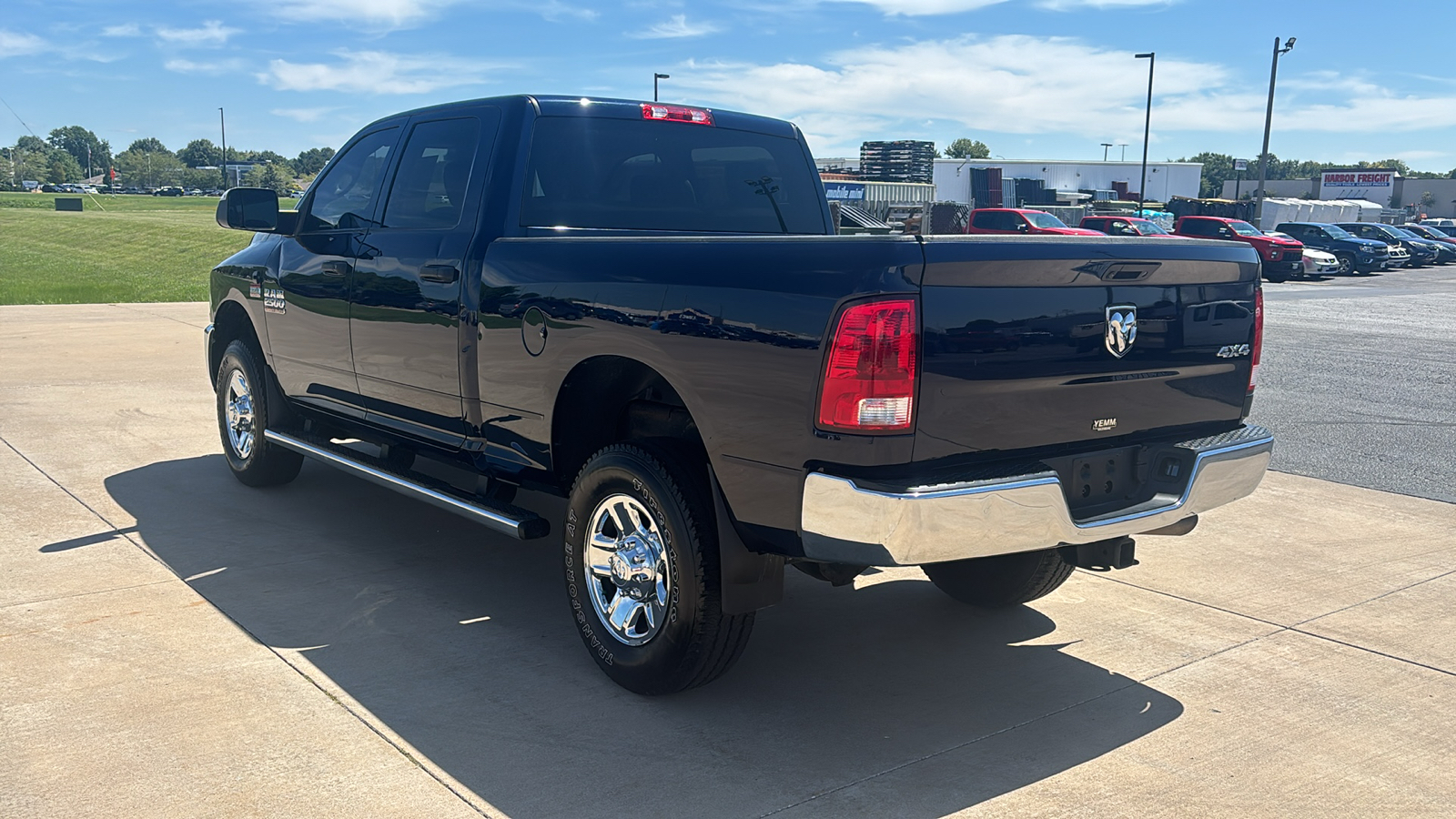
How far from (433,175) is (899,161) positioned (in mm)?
51776

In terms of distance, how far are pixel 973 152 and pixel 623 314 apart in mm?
166280

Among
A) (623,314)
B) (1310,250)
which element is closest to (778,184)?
(623,314)

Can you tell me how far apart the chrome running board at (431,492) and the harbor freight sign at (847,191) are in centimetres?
4041

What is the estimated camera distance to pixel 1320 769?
11.8 feet

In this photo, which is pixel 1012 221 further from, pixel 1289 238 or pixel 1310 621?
pixel 1310 621

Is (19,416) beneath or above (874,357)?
beneath

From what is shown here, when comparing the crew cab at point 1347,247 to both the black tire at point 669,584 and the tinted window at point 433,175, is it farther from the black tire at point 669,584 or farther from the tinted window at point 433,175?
the black tire at point 669,584

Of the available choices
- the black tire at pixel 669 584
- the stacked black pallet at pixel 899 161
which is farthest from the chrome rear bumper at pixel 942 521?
the stacked black pallet at pixel 899 161

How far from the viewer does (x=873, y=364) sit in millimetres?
3271

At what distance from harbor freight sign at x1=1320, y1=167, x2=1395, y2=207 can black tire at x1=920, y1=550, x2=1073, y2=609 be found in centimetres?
10554

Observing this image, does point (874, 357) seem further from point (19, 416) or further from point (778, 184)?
point (19, 416)

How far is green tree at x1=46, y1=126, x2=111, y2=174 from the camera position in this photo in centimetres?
18075

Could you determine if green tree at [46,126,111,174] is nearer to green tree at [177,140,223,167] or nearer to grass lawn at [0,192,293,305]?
green tree at [177,140,223,167]

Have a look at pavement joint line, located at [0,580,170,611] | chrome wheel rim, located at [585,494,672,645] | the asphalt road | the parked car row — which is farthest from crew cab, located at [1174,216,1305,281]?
pavement joint line, located at [0,580,170,611]
